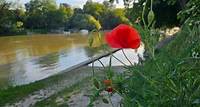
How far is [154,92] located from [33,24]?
67.7 metres

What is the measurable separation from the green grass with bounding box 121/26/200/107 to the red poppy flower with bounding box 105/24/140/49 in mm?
88

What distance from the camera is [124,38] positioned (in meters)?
1.33

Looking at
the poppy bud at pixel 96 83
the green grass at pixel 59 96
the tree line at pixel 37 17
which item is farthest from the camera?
the tree line at pixel 37 17

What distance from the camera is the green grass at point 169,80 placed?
1263 mm

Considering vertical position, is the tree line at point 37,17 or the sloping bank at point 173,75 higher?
the sloping bank at point 173,75

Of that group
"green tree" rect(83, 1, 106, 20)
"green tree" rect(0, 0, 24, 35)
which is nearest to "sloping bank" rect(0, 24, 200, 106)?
"green tree" rect(83, 1, 106, 20)

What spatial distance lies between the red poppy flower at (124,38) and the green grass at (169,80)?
0.09 m

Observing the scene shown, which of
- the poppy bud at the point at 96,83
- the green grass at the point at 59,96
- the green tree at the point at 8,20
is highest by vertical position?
the poppy bud at the point at 96,83

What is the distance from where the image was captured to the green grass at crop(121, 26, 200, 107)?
49.7 inches

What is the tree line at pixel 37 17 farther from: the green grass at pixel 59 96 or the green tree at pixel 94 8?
the green grass at pixel 59 96

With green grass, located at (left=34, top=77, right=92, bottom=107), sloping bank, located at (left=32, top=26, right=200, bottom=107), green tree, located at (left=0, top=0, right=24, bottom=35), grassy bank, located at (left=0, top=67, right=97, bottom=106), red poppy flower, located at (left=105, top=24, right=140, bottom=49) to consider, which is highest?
red poppy flower, located at (left=105, top=24, right=140, bottom=49)

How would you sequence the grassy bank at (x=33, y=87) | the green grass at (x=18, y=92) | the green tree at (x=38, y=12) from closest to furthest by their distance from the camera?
the green grass at (x=18, y=92) → the grassy bank at (x=33, y=87) → the green tree at (x=38, y=12)

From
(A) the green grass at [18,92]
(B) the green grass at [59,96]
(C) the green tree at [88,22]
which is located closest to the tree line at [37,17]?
(C) the green tree at [88,22]

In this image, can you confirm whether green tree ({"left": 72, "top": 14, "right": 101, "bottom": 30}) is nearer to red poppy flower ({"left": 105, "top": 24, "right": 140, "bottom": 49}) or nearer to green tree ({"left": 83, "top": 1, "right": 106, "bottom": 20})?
red poppy flower ({"left": 105, "top": 24, "right": 140, "bottom": 49})
